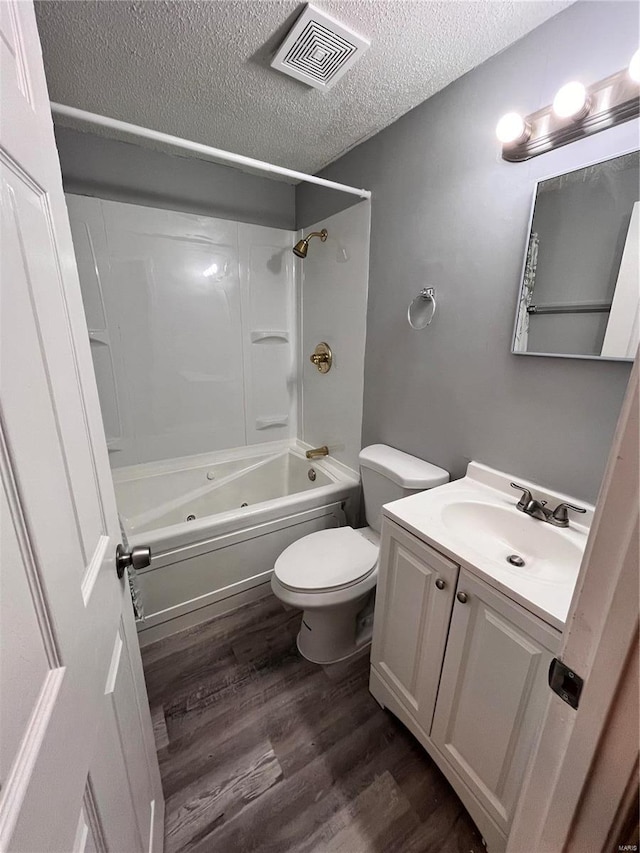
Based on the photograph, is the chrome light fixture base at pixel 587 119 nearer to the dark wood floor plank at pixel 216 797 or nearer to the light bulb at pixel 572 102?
the light bulb at pixel 572 102

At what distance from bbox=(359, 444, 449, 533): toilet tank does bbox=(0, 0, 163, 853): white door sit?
1152 millimetres

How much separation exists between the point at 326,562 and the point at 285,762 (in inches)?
26.6

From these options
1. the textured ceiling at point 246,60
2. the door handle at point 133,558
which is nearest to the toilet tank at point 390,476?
the door handle at point 133,558

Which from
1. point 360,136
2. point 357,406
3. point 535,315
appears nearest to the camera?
point 535,315

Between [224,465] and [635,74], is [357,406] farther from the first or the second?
[635,74]

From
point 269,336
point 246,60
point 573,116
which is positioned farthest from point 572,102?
point 269,336

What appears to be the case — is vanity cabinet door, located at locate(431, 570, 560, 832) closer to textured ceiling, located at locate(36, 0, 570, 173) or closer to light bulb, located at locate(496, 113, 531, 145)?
light bulb, located at locate(496, 113, 531, 145)

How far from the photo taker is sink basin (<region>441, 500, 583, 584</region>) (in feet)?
3.39

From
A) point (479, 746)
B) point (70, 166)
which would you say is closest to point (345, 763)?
point (479, 746)

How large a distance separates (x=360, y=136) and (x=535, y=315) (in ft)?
4.30

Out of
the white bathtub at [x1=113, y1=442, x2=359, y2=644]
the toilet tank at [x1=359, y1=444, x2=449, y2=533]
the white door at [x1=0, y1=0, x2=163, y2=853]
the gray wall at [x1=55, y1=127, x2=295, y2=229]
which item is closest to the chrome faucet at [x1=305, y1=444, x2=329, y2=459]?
the white bathtub at [x1=113, y1=442, x2=359, y2=644]

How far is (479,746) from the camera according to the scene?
0.98 metres

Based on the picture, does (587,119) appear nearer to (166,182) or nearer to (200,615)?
(166,182)

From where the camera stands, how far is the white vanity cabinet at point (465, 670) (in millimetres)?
854
